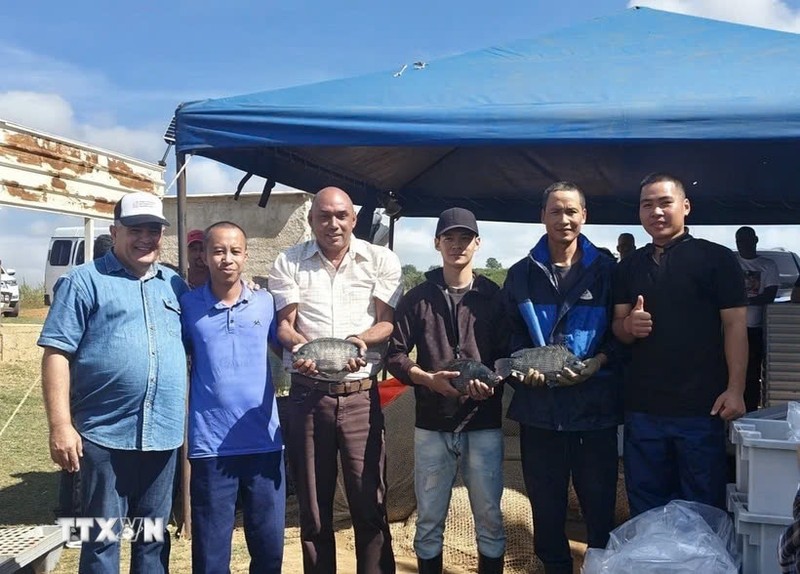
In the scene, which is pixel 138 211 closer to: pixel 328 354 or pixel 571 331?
pixel 328 354

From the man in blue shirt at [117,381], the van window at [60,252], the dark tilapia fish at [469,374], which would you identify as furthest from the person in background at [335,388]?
the van window at [60,252]

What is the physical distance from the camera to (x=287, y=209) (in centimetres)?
1324

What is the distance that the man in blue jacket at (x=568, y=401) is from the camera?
122 inches

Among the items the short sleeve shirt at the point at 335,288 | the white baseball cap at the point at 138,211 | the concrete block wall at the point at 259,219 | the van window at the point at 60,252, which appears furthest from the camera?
the van window at the point at 60,252

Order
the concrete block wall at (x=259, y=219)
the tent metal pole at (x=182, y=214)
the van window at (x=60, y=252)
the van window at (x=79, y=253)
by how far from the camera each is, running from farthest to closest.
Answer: the van window at (x=60, y=252) < the van window at (x=79, y=253) < the concrete block wall at (x=259, y=219) < the tent metal pole at (x=182, y=214)

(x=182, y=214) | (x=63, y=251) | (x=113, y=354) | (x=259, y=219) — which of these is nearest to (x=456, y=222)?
(x=113, y=354)

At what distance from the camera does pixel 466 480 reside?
332cm

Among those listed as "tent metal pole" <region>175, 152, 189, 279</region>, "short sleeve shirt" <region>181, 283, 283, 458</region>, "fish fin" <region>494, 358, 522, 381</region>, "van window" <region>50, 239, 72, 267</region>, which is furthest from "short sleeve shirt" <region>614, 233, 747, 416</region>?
"van window" <region>50, 239, 72, 267</region>

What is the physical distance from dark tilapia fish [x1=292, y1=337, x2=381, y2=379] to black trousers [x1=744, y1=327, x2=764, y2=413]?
9.05 feet

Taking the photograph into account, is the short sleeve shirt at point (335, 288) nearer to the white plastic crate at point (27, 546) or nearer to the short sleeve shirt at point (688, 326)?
the short sleeve shirt at point (688, 326)

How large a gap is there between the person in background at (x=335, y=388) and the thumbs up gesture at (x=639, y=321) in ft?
3.69

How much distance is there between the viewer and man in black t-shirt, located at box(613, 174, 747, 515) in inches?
119

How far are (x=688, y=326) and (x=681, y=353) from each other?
124 millimetres

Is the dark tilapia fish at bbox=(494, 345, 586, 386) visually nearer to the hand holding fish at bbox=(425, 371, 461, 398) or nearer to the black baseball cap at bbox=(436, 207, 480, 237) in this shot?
the hand holding fish at bbox=(425, 371, 461, 398)
